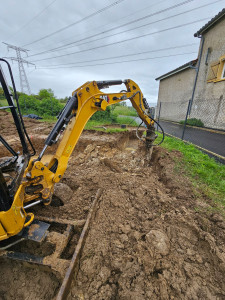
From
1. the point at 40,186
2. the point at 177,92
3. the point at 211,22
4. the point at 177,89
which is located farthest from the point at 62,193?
the point at 177,89

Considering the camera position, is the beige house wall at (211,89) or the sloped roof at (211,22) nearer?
the sloped roof at (211,22)

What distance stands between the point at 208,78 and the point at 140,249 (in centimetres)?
1239

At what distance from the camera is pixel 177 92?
14344 millimetres

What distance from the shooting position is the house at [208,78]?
9156 mm

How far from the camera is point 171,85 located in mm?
15430

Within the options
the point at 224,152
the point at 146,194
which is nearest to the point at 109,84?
the point at 146,194

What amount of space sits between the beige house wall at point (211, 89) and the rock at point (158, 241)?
915 centimetres

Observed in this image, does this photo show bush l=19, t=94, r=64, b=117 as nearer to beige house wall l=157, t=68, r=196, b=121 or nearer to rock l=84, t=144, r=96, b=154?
rock l=84, t=144, r=96, b=154

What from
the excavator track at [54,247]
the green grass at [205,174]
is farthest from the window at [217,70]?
the excavator track at [54,247]

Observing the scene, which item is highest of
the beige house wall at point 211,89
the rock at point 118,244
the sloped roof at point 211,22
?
the sloped roof at point 211,22

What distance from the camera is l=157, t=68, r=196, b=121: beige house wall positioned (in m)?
12.6

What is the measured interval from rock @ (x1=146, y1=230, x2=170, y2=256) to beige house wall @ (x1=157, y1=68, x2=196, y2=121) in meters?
11.2

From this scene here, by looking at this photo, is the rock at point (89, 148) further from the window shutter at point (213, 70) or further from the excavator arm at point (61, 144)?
the window shutter at point (213, 70)

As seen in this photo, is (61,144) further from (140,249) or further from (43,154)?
(140,249)
